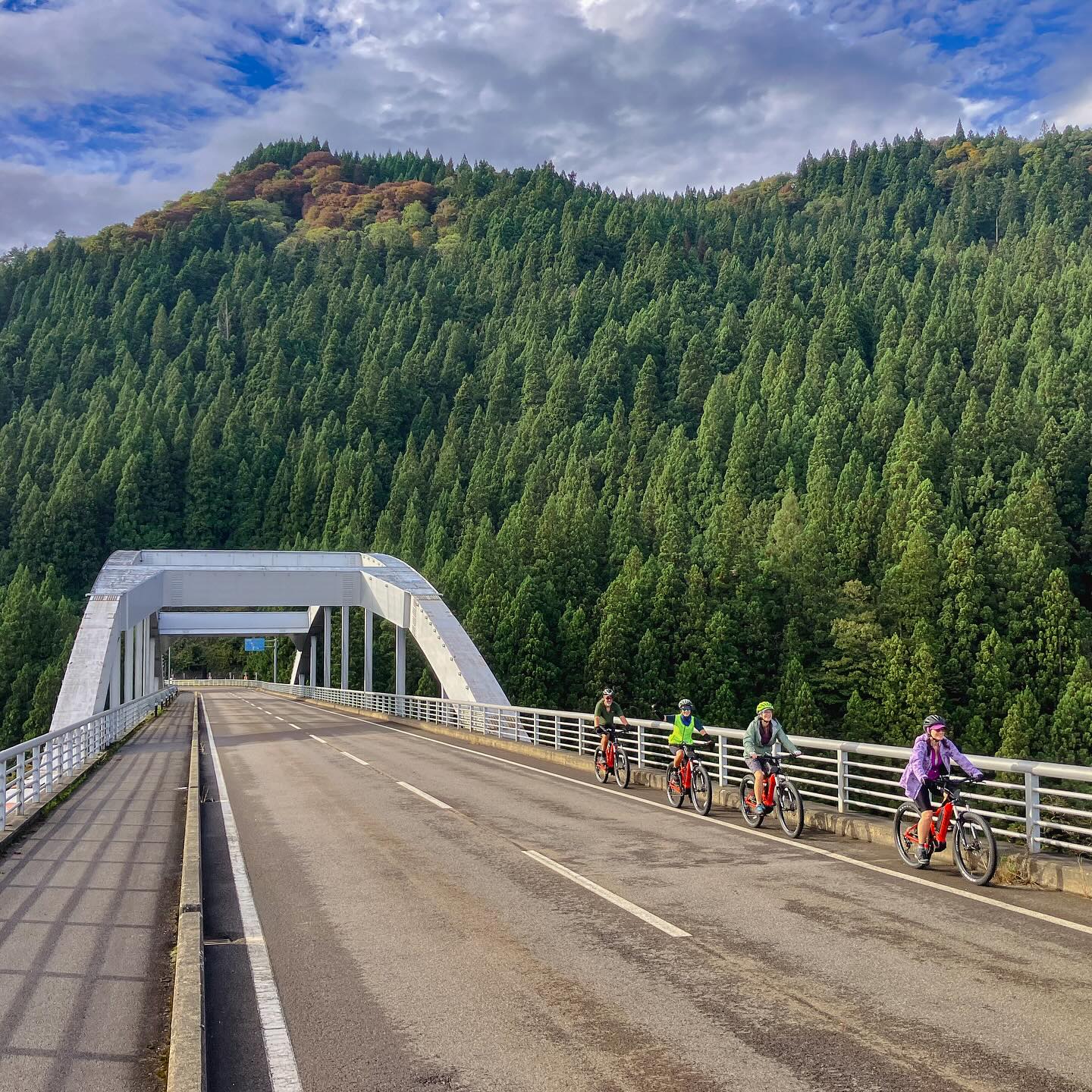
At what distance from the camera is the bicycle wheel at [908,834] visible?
1062 cm

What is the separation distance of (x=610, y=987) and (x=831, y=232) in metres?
172

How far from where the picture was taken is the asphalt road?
5391 millimetres

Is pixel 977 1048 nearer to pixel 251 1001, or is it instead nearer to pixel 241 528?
pixel 251 1001

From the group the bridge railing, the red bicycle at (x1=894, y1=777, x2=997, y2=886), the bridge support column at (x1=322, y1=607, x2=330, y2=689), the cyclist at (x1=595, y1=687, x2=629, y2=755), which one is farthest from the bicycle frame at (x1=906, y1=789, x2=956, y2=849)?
the bridge support column at (x1=322, y1=607, x2=330, y2=689)

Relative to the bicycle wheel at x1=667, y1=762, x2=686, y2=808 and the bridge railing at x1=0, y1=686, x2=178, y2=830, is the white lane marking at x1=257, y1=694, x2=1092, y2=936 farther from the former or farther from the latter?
the bridge railing at x1=0, y1=686, x2=178, y2=830

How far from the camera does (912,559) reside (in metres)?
76.3

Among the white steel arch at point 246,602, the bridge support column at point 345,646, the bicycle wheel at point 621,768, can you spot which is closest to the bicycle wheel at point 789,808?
the bicycle wheel at point 621,768

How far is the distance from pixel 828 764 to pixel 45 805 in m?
31.2

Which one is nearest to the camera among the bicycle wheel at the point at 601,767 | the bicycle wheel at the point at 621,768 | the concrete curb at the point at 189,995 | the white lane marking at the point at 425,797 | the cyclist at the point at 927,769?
the concrete curb at the point at 189,995

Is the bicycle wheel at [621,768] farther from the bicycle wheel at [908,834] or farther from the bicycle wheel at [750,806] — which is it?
the bicycle wheel at [908,834]

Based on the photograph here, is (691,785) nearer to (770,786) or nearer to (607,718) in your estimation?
(770,786)

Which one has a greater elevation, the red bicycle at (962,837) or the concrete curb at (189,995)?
the red bicycle at (962,837)

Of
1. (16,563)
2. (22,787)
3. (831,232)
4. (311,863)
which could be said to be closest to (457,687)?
(22,787)

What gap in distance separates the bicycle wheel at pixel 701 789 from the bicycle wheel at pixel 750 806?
0.97 m
